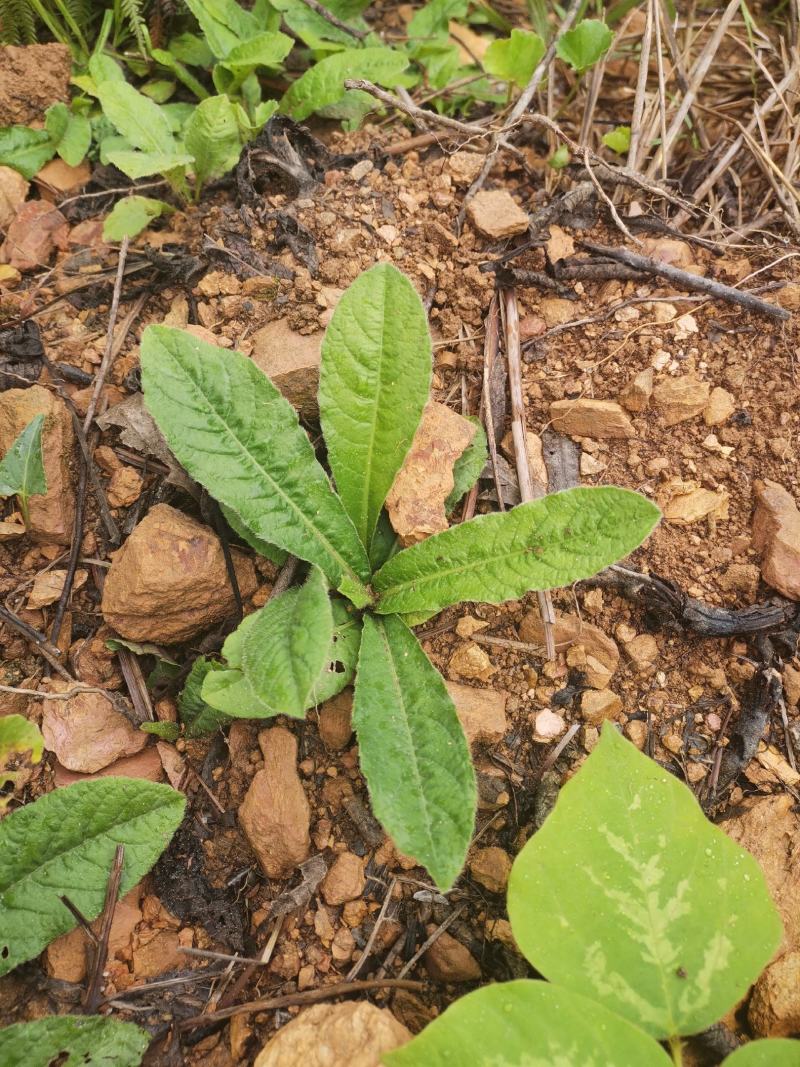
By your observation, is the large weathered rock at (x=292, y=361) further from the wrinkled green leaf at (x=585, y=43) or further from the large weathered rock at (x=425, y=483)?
the wrinkled green leaf at (x=585, y=43)

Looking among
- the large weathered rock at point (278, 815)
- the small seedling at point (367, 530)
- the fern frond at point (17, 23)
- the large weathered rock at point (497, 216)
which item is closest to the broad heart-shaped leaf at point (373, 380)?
the small seedling at point (367, 530)

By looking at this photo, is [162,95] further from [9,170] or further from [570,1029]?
[570,1029]

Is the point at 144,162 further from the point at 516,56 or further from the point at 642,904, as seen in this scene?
the point at 642,904

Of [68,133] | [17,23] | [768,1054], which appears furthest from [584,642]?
[17,23]

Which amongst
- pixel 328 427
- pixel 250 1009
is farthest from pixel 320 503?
pixel 250 1009

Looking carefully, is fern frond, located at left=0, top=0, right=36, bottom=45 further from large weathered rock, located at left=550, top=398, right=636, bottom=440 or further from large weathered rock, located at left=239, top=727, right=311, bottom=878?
large weathered rock, located at left=239, top=727, right=311, bottom=878

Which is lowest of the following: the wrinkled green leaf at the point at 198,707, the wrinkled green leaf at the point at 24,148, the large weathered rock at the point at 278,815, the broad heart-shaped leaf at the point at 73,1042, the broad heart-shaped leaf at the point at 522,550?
the broad heart-shaped leaf at the point at 73,1042
